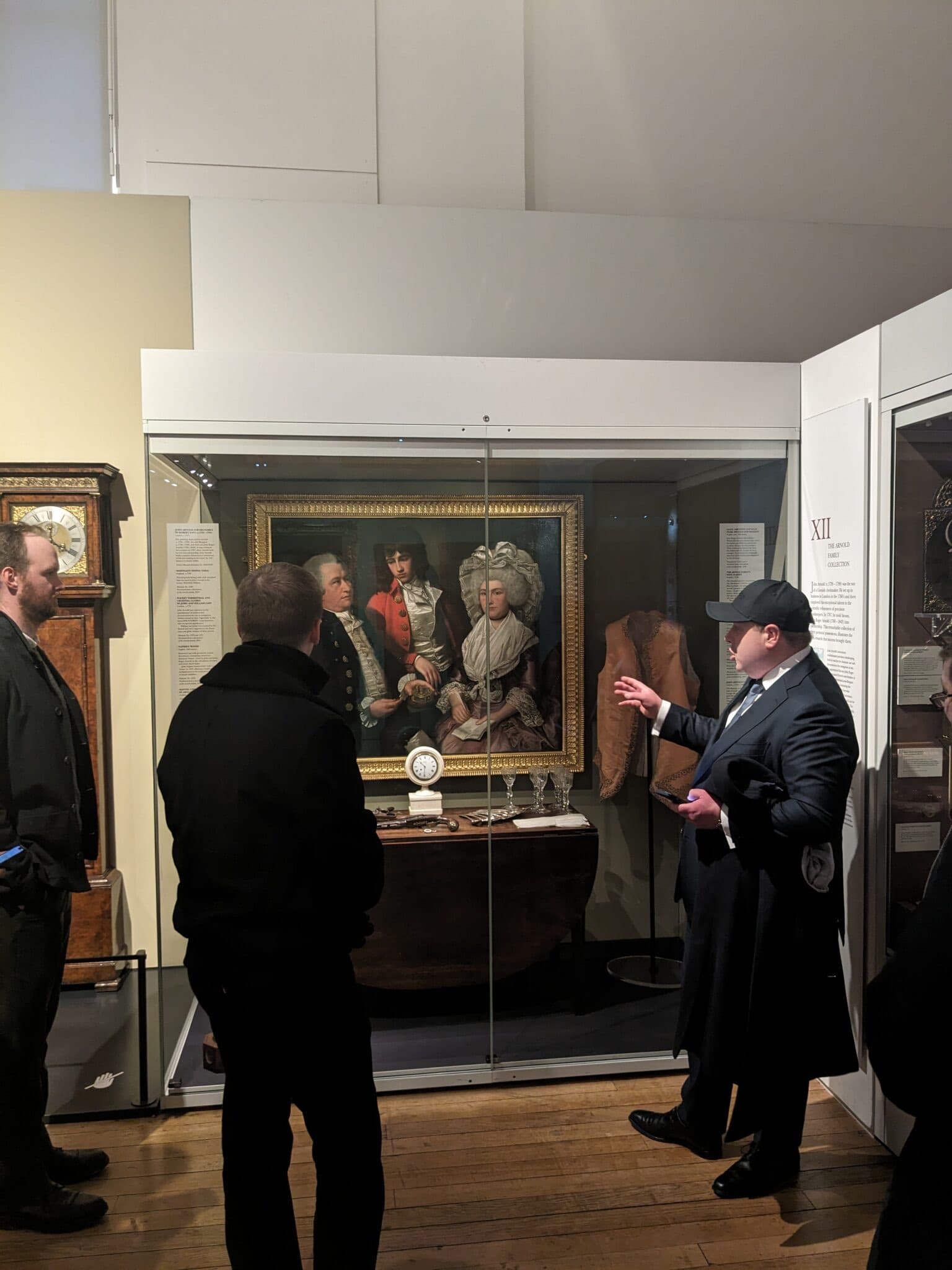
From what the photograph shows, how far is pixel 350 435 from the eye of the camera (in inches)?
123

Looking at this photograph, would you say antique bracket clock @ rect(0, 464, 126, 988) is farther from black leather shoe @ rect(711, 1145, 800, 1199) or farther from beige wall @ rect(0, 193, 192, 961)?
black leather shoe @ rect(711, 1145, 800, 1199)

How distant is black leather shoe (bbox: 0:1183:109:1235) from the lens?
8.20ft

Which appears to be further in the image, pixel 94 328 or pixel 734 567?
pixel 94 328

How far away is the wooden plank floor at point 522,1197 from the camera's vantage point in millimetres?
2402

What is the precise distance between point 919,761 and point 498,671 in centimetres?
139

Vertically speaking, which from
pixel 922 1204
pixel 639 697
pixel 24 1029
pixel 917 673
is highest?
pixel 917 673

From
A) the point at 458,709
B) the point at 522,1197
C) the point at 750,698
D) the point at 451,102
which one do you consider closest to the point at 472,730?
the point at 458,709

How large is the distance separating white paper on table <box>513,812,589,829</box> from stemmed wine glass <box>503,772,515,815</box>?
0.05m

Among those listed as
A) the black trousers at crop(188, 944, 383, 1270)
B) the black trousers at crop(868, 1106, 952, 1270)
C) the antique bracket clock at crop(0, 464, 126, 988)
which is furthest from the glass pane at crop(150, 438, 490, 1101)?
the black trousers at crop(868, 1106, 952, 1270)

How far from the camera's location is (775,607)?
2652mm

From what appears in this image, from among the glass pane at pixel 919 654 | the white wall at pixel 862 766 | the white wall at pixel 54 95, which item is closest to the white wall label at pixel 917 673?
the glass pane at pixel 919 654

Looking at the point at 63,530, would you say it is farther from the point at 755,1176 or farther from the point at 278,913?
the point at 755,1176

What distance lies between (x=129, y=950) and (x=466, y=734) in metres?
1.97

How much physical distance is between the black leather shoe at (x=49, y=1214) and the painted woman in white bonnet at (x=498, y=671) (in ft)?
5.62
